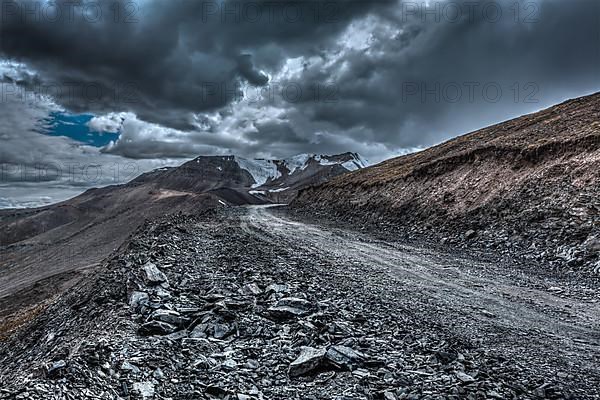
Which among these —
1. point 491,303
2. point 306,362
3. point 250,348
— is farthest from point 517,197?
point 250,348

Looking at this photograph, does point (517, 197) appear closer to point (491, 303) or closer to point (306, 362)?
point (491, 303)

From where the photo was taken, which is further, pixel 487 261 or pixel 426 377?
pixel 487 261

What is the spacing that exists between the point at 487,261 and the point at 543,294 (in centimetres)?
475

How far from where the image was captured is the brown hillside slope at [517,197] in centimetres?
1667

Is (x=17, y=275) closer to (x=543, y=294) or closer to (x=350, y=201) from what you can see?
(x=350, y=201)

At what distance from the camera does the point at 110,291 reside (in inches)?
419

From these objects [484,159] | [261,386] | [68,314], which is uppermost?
[484,159]

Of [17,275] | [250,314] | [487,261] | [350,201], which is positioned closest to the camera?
[250,314]

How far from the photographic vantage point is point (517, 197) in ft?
70.3

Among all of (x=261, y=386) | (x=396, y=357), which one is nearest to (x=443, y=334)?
(x=396, y=357)

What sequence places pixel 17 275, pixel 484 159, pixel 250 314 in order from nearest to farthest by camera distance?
pixel 250 314, pixel 484 159, pixel 17 275

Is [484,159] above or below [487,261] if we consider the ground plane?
above

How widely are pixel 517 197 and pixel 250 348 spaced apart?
19.7 meters

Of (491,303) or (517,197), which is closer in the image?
(491,303)
